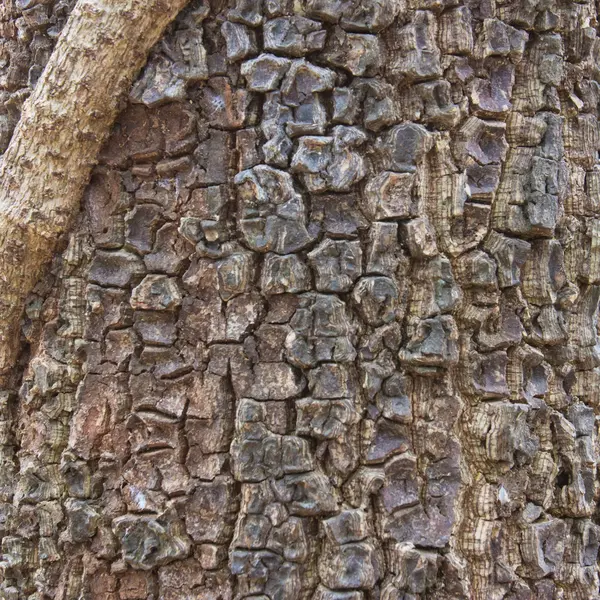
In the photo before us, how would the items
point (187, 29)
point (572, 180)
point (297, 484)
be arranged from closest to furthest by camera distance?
point (297, 484), point (187, 29), point (572, 180)

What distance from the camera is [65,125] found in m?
1.50

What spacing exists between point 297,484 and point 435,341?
0.39 meters

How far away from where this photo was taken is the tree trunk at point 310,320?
1373 mm

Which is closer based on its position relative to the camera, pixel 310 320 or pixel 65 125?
pixel 310 320

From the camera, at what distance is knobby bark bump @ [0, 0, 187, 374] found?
147 centimetres

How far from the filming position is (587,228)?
1608 millimetres

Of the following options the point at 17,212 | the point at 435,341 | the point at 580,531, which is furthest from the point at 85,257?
the point at 580,531

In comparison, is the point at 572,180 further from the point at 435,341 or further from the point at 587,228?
the point at 435,341

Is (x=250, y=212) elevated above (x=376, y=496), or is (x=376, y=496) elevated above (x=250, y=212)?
(x=250, y=212)

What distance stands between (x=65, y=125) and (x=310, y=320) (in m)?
0.67

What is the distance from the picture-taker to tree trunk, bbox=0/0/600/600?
1.37 metres

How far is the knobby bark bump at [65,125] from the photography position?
1.47 meters

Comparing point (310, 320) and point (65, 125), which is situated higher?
point (65, 125)

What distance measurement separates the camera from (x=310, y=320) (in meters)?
1.38
